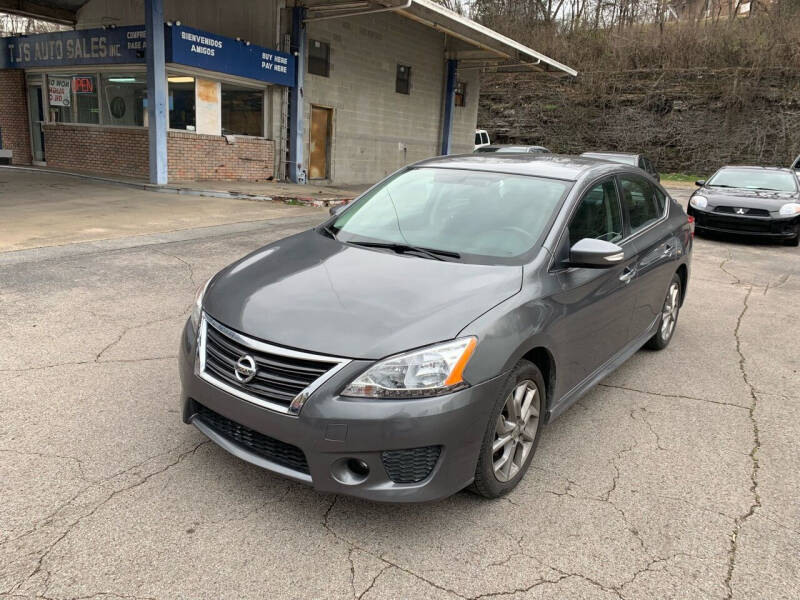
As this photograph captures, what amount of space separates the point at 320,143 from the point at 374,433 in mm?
18528

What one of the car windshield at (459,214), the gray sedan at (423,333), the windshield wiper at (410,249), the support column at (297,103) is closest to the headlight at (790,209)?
the gray sedan at (423,333)

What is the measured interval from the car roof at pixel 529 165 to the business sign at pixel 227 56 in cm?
1247

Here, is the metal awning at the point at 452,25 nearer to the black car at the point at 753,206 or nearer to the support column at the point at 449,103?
the support column at the point at 449,103

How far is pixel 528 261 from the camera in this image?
11.1 feet

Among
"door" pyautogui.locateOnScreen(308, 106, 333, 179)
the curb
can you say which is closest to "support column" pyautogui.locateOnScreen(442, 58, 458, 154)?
"door" pyautogui.locateOnScreen(308, 106, 333, 179)

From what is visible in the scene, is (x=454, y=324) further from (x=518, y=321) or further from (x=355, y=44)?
(x=355, y=44)

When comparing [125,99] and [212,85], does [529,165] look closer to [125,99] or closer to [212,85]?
[212,85]

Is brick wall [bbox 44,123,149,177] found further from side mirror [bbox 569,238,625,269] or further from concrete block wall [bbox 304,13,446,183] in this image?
side mirror [bbox 569,238,625,269]

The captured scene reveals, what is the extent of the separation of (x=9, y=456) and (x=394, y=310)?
2.17m

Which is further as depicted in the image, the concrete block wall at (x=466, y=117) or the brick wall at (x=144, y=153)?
the concrete block wall at (x=466, y=117)

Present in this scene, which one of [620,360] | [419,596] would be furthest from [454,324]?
[620,360]

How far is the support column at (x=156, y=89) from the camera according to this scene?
46.9 feet

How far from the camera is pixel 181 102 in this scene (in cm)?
1611

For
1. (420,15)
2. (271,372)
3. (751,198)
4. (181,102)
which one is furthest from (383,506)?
(420,15)
